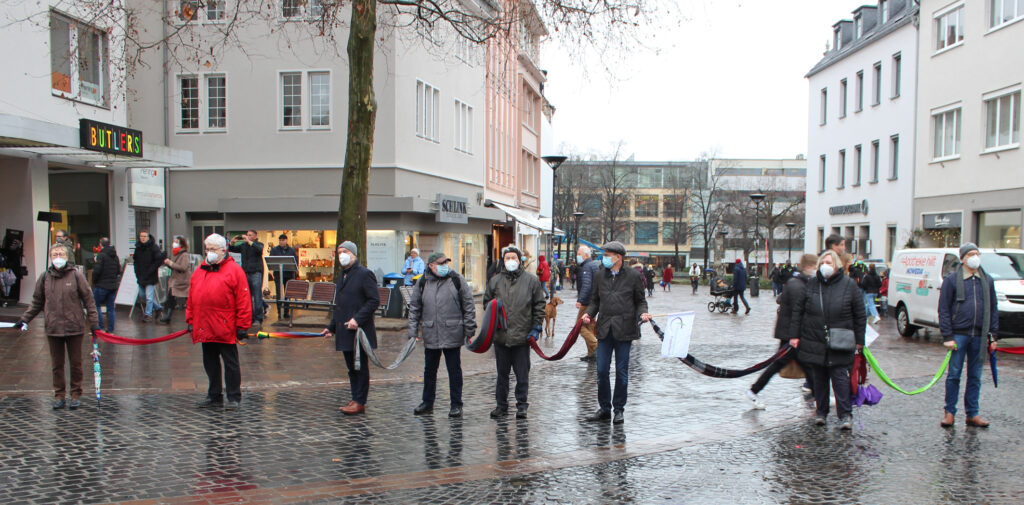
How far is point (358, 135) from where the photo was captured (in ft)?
45.5

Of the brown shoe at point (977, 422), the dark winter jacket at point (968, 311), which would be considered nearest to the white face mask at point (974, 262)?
the dark winter jacket at point (968, 311)

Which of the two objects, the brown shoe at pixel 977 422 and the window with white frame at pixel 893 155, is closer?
the brown shoe at pixel 977 422

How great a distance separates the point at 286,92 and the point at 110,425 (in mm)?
16610

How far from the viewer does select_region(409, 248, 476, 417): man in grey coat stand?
307 inches

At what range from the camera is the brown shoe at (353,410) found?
7992mm

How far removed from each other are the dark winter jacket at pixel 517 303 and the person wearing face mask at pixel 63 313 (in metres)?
4.16

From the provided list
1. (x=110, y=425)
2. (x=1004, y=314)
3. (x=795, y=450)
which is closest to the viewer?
(x=795, y=450)

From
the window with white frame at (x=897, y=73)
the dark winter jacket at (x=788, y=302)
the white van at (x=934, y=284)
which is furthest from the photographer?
the window with white frame at (x=897, y=73)

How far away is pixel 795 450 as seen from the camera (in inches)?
266

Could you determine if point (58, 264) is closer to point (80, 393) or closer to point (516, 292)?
point (80, 393)

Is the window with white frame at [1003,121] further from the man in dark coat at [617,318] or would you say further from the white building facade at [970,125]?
the man in dark coat at [617,318]

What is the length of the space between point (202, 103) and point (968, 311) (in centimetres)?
2070

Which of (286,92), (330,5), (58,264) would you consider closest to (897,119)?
(286,92)

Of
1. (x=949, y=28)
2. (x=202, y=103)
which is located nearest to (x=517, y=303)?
(x=202, y=103)
